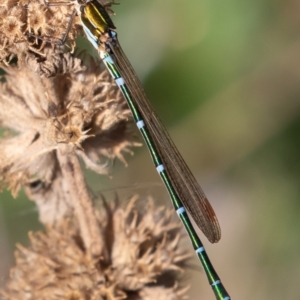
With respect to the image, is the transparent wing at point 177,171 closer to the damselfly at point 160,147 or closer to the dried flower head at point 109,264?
the damselfly at point 160,147

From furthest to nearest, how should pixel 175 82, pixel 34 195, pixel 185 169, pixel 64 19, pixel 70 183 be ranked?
pixel 175 82
pixel 185 169
pixel 34 195
pixel 70 183
pixel 64 19

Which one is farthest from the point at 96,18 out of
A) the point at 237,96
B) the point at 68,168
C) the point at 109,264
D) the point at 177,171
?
the point at 237,96

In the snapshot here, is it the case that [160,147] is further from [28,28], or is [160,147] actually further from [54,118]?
[28,28]

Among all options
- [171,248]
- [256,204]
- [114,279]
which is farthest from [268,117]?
[114,279]

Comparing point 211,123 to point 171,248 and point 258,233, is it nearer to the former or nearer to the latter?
point 258,233

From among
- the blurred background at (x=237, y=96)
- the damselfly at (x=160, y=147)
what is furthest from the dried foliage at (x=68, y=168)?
the blurred background at (x=237, y=96)

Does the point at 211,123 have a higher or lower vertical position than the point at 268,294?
higher

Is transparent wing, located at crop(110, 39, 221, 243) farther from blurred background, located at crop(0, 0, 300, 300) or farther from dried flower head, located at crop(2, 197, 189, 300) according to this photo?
blurred background, located at crop(0, 0, 300, 300)
